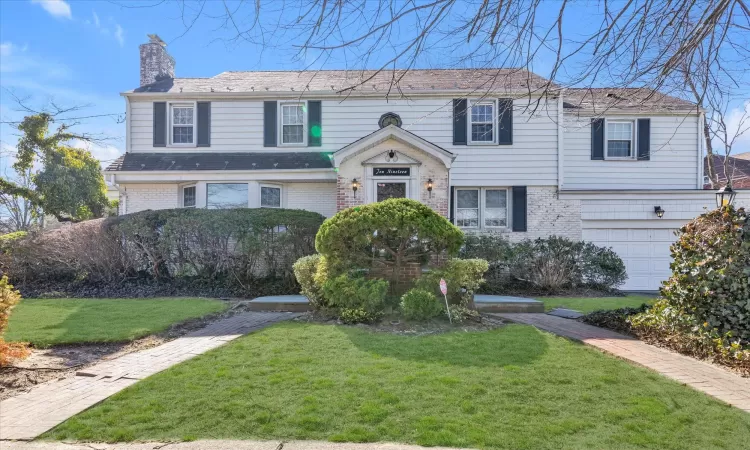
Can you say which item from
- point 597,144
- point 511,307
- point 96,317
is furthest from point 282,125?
point 597,144

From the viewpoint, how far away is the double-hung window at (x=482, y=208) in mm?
14266

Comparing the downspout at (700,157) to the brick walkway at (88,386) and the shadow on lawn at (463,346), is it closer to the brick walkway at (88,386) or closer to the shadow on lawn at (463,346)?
the shadow on lawn at (463,346)

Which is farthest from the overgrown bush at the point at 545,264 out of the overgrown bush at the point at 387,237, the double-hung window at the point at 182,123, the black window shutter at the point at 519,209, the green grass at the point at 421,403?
the double-hung window at the point at 182,123

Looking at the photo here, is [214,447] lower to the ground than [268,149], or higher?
lower

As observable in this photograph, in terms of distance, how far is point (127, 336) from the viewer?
20.8ft

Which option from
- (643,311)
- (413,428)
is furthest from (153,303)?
(643,311)

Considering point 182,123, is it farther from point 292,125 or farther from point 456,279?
point 456,279

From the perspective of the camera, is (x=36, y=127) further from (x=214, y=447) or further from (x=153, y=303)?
(x=214, y=447)

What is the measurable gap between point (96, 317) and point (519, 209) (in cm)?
1159

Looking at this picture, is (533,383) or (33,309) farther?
(33,309)

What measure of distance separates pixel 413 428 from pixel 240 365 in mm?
2337

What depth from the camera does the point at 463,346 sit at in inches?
223

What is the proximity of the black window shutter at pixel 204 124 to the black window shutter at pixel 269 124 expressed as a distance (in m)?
1.82

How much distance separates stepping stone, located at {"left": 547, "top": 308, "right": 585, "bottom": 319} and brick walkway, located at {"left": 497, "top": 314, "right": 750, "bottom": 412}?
1.94 ft
